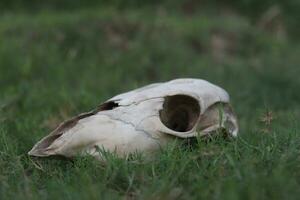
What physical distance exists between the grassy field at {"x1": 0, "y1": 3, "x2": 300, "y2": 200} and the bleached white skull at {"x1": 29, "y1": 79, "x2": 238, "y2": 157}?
0.09 metres

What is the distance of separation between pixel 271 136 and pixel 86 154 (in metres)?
0.90

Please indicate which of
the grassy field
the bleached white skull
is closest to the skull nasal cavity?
the bleached white skull

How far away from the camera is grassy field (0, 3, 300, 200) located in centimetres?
273

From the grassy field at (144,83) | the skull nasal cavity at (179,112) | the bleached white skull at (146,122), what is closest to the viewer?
the grassy field at (144,83)

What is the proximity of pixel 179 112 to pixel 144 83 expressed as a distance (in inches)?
107

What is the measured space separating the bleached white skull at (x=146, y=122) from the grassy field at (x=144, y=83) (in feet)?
0.31

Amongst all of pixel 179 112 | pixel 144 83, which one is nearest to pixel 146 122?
pixel 179 112

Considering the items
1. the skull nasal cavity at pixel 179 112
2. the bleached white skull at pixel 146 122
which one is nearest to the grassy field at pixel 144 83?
the bleached white skull at pixel 146 122

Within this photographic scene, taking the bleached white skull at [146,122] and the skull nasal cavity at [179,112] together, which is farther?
the skull nasal cavity at [179,112]

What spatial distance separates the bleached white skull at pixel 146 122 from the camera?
315cm

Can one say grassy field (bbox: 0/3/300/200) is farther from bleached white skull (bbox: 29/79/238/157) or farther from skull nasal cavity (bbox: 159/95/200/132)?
skull nasal cavity (bbox: 159/95/200/132)

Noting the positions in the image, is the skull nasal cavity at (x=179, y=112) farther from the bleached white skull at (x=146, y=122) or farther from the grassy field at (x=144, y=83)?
the grassy field at (x=144, y=83)

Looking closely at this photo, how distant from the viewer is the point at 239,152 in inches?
120

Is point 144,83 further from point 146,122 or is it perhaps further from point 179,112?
point 146,122
